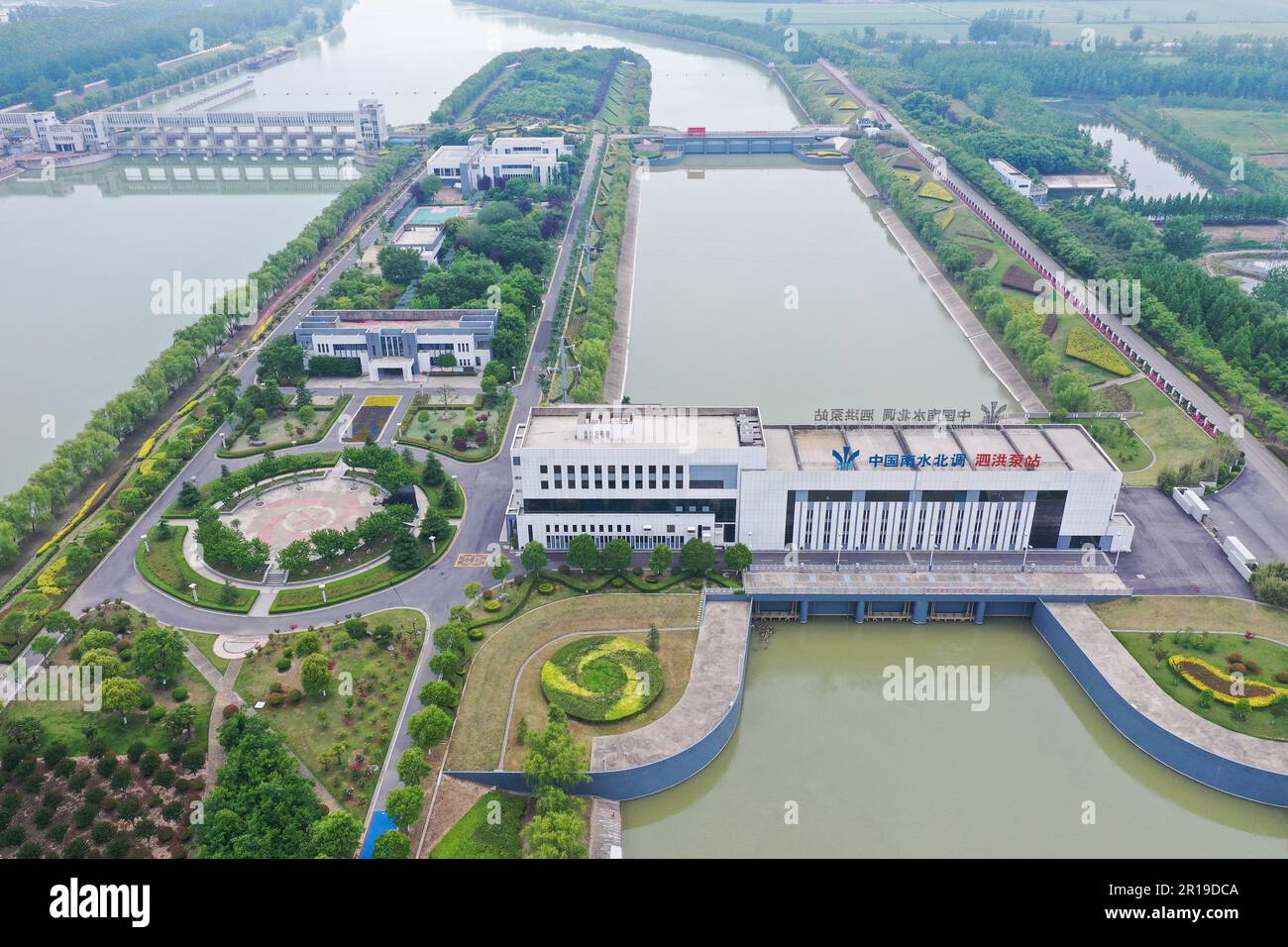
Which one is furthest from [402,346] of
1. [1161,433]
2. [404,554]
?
[1161,433]

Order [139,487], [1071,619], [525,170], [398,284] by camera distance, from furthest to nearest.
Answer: [525,170]
[398,284]
[139,487]
[1071,619]

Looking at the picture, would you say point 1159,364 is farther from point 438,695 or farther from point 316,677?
point 316,677

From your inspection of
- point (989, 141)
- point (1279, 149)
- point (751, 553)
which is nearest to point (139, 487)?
point (751, 553)

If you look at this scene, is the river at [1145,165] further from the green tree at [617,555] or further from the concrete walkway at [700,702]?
the concrete walkway at [700,702]

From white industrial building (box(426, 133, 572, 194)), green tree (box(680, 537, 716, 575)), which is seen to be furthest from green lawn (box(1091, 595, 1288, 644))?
white industrial building (box(426, 133, 572, 194))

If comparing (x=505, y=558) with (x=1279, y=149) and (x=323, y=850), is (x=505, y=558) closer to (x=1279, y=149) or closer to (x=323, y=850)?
(x=323, y=850)

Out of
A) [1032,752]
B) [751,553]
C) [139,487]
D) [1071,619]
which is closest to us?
[1032,752]
